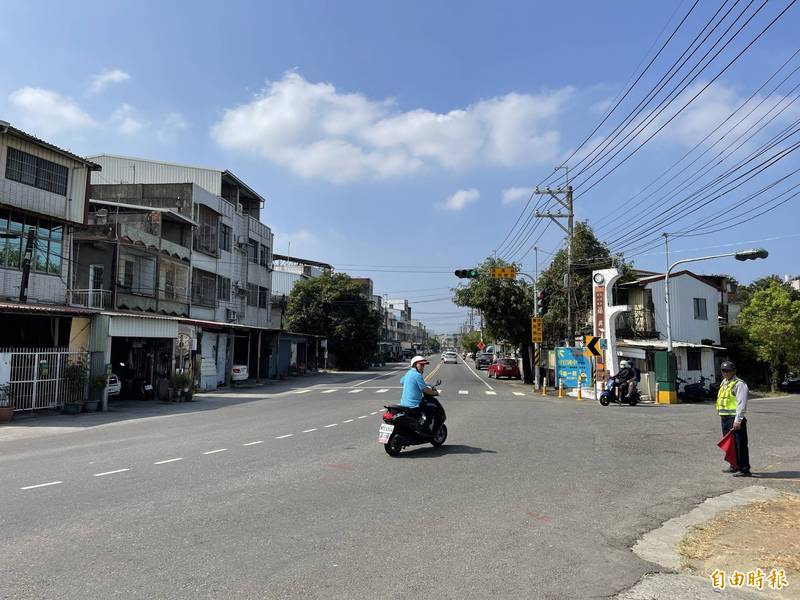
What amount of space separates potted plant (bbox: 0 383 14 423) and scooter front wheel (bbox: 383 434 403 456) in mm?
12131

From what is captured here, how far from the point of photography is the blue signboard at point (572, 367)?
26328 mm

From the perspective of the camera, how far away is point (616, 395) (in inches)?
874

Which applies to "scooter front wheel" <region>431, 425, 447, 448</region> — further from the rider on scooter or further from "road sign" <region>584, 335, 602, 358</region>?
"road sign" <region>584, 335, 602, 358</region>

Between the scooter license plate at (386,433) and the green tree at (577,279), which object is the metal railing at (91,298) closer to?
the scooter license plate at (386,433)

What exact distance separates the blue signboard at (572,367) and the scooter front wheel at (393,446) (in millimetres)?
18537

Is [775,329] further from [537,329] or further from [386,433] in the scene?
[386,433]

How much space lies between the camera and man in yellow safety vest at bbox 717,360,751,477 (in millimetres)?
8500

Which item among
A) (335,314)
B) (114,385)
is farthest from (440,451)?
(335,314)

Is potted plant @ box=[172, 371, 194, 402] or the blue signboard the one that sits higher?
the blue signboard

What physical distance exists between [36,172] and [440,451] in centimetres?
2011

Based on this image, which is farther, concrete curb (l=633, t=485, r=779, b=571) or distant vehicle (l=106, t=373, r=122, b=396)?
distant vehicle (l=106, t=373, r=122, b=396)

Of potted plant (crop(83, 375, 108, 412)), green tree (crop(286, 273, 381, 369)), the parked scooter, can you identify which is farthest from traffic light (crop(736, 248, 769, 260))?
green tree (crop(286, 273, 381, 369))

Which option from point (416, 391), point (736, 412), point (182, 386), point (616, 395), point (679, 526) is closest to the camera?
point (679, 526)

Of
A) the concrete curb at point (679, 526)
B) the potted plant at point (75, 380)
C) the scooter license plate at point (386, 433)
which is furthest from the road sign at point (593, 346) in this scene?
the potted plant at point (75, 380)
